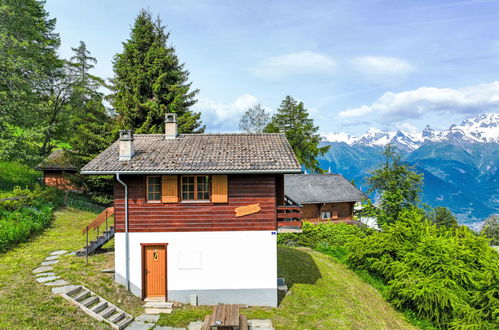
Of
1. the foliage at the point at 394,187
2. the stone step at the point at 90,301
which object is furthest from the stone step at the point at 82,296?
the foliage at the point at 394,187

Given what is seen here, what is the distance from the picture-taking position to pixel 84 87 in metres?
34.3

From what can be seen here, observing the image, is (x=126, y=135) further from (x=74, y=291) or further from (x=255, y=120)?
(x=255, y=120)

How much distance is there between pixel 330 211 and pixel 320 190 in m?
2.80

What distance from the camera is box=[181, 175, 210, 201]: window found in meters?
13.2

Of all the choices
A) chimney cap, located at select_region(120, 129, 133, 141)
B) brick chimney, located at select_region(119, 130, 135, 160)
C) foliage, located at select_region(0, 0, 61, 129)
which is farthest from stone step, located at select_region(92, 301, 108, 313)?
foliage, located at select_region(0, 0, 61, 129)

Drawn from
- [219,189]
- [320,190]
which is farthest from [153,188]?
[320,190]

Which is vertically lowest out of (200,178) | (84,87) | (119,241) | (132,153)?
(119,241)

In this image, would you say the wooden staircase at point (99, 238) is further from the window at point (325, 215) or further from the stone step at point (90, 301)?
the window at point (325, 215)

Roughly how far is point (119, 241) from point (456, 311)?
16.2 m

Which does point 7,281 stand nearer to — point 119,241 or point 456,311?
point 119,241

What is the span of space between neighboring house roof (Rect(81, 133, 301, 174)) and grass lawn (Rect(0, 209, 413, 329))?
16.4ft

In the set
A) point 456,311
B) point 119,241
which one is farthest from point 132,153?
point 456,311

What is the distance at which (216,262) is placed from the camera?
13102mm

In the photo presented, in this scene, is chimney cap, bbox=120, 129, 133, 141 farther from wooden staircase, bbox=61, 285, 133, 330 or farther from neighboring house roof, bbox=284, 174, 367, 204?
neighboring house roof, bbox=284, 174, 367, 204
